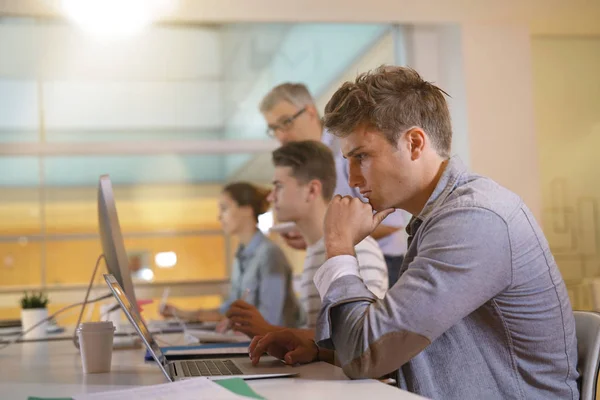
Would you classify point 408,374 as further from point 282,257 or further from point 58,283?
point 58,283

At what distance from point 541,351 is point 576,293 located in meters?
3.79

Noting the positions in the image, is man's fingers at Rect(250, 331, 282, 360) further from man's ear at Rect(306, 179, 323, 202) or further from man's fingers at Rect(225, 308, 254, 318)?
man's ear at Rect(306, 179, 323, 202)

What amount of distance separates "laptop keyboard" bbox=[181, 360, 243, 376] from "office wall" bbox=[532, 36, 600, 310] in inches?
148

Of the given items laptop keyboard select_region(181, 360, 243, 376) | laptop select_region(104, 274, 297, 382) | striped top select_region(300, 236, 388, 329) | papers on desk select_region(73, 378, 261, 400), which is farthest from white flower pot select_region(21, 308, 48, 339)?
papers on desk select_region(73, 378, 261, 400)

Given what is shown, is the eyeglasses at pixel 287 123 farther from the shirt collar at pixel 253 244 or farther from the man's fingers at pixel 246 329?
the man's fingers at pixel 246 329

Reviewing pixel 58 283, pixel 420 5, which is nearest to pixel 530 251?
pixel 420 5

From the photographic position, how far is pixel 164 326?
11.3ft

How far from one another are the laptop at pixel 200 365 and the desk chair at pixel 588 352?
56cm

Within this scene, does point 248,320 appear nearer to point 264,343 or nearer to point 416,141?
point 264,343

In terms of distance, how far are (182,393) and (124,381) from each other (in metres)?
0.37

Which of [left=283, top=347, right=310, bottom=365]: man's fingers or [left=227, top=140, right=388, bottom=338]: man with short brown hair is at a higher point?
[left=227, top=140, right=388, bottom=338]: man with short brown hair

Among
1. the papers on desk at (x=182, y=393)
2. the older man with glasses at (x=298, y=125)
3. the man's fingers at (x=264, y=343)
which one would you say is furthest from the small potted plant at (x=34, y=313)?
the papers on desk at (x=182, y=393)

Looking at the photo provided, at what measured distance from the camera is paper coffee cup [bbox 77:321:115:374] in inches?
66.2

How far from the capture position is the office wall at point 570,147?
197 inches
